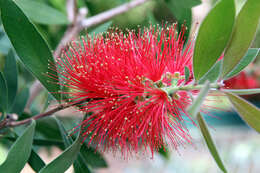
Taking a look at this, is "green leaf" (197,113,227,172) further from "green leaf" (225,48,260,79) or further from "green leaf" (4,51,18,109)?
"green leaf" (4,51,18,109)

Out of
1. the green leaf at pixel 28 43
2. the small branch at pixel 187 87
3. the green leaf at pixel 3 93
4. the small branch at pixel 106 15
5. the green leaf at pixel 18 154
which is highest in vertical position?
the small branch at pixel 106 15

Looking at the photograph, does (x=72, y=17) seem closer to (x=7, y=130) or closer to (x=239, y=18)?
(x=7, y=130)

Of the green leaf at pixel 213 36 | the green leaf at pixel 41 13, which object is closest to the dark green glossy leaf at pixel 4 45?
the green leaf at pixel 41 13

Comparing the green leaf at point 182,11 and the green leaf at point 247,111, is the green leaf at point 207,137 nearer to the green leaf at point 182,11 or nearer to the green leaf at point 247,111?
the green leaf at point 247,111

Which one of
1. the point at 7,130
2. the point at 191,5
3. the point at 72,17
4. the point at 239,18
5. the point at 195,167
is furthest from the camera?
the point at 195,167

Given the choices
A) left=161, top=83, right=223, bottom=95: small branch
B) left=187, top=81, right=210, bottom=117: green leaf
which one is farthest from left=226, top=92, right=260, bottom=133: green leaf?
left=187, top=81, right=210, bottom=117: green leaf

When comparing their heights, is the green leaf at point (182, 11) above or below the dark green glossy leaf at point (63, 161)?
above

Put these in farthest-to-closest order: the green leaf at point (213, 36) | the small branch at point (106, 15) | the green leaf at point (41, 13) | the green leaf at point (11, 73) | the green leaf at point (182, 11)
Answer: the small branch at point (106, 15) < the green leaf at point (41, 13) < the green leaf at point (182, 11) < the green leaf at point (11, 73) < the green leaf at point (213, 36)

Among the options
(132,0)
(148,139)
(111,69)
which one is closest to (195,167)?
(132,0)
